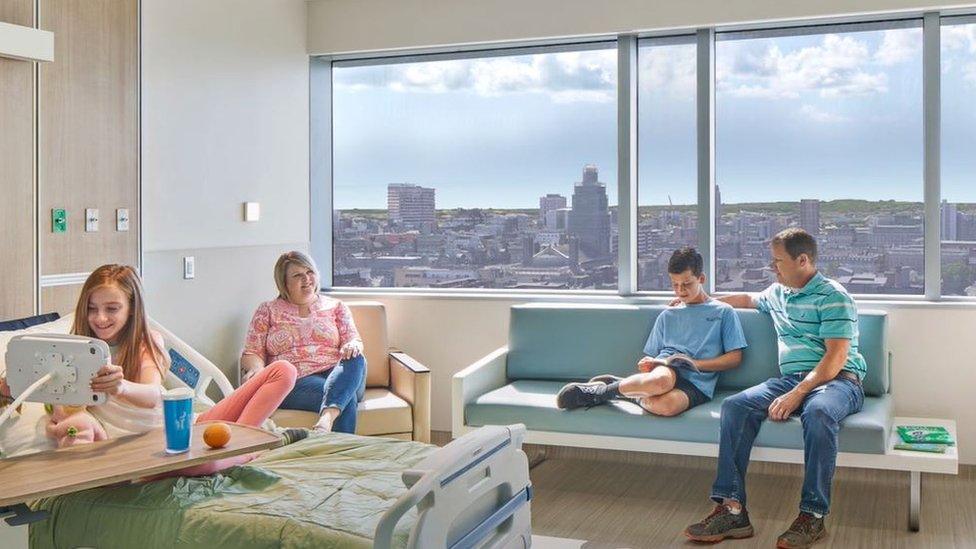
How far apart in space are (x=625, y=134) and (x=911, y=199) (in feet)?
4.69

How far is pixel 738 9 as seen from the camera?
5.04 metres

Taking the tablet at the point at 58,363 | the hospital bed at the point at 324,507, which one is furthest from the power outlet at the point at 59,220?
the tablet at the point at 58,363

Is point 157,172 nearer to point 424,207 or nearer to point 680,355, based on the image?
point 424,207

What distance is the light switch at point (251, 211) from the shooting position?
17.6 feet

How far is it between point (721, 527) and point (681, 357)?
789mm

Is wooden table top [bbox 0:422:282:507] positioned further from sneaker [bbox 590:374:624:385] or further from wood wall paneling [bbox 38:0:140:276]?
sneaker [bbox 590:374:624:385]

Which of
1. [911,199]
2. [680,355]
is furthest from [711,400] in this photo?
[911,199]

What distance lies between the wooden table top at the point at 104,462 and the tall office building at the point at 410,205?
327 centimetres

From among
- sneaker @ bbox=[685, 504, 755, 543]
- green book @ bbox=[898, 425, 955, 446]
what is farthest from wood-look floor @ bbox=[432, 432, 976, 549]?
green book @ bbox=[898, 425, 955, 446]

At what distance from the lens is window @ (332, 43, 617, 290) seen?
557cm

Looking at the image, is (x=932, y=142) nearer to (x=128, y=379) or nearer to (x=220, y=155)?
(x=220, y=155)

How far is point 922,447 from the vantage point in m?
4.09

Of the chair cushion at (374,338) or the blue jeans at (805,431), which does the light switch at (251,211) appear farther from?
the blue jeans at (805,431)

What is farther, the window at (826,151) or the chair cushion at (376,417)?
the window at (826,151)
